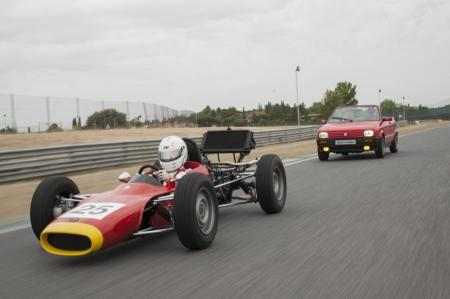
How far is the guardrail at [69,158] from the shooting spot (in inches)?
576

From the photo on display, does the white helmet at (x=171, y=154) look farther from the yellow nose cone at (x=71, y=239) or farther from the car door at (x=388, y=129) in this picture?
the car door at (x=388, y=129)

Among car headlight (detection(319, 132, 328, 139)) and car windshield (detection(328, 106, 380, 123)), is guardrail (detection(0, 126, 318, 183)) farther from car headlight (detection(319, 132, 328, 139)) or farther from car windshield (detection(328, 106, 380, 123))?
car windshield (detection(328, 106, 380, 123))

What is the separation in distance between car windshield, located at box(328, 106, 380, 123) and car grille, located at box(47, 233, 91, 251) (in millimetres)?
14405

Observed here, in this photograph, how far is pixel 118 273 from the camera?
208 inches

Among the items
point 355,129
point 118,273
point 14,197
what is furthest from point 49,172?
point 118,273

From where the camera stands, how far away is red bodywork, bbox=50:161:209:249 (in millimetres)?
5562

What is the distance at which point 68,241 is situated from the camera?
5531mm

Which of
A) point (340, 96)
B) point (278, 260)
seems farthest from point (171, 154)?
point (340, 96)

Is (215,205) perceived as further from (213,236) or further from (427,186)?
(427,186)

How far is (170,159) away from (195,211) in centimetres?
152

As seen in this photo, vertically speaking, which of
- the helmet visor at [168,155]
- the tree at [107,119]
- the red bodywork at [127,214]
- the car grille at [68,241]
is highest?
the tree at [107,119]

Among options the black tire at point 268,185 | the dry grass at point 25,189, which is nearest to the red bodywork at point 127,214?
the black tire at point 268,185

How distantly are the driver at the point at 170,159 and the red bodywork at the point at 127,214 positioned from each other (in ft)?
0.81

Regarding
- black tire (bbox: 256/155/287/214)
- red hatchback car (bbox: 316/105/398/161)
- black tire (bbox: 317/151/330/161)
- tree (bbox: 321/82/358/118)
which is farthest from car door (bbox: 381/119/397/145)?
tree (bbox: 321/82/358/118)
